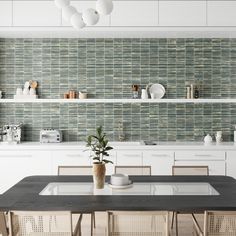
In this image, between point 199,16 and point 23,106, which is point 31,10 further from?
point 199,16

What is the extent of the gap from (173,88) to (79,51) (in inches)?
59.8

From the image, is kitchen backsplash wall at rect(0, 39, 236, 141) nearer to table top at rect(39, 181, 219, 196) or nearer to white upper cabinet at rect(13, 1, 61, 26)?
white upper cabinet at rect(13, 1, 61, 26)

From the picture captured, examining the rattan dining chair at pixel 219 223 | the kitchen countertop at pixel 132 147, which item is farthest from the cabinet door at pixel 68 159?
the rattan dining chair at pixel 219 223

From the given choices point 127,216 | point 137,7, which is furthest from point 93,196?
point 137,7

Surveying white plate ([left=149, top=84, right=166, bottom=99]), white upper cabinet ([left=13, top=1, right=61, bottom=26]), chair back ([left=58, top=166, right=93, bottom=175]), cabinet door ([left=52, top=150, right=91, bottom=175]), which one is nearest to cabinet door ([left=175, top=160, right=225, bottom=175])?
white plate ([left=149, top=84, right=166, bottom=99])

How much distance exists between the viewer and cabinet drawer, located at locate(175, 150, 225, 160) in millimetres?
4930

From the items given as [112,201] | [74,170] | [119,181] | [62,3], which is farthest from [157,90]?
[112,201]

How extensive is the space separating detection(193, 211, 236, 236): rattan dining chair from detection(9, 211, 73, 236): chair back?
2.83 feet

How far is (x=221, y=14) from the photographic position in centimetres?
498

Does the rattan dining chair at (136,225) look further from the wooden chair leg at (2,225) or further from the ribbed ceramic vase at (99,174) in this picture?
the wooden chair leg at (2,225)

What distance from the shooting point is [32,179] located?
3.40 m

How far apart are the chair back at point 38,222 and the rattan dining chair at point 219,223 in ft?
2.83

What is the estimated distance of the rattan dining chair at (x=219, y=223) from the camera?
7.53ft

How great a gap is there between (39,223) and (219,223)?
1.14 meters
